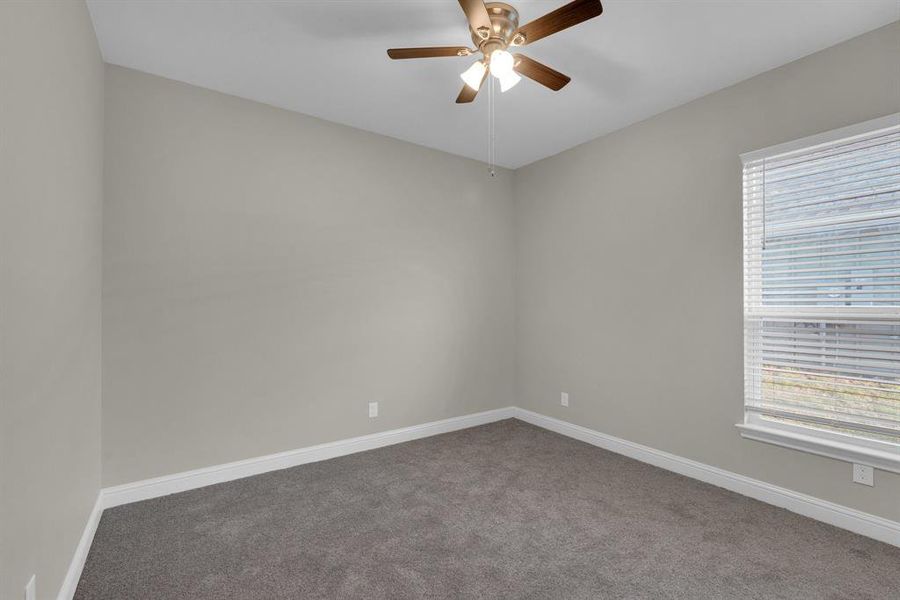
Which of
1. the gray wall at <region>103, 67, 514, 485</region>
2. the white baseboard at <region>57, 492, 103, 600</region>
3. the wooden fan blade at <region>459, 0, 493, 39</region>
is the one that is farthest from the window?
the white baseboard at <region>57, 492, 103, 600</region>

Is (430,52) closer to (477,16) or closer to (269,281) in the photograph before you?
(477,16)

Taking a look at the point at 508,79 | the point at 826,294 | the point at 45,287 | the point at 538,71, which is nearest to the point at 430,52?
the point at 508,79

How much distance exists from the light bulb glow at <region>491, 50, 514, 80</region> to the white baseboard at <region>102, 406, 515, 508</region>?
2803mm

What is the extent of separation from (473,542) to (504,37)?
8.20 feet

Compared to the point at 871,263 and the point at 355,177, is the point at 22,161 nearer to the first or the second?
Result: the point at 355,177

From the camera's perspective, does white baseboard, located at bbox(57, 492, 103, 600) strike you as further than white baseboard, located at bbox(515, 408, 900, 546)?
No

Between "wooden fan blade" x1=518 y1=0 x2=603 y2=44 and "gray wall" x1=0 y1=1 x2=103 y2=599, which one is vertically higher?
"wooden fan blade" x1=518 y1=0 x2=603 y2=44

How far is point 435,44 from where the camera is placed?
2.43 meters

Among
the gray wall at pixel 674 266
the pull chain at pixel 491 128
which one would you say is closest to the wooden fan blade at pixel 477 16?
the pull chain at pixel 491 128

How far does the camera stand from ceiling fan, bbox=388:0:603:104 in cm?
177

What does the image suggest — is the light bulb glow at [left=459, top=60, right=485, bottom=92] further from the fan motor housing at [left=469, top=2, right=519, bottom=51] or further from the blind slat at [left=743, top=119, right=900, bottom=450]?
the blind slat at [left=743, top=119, right=900, bottom=450]

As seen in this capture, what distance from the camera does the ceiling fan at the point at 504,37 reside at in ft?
5.81

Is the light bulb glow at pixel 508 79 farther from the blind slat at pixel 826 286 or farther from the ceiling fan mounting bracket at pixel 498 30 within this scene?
the blind slat at pixel 826 286

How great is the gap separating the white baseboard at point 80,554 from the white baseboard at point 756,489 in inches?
132
